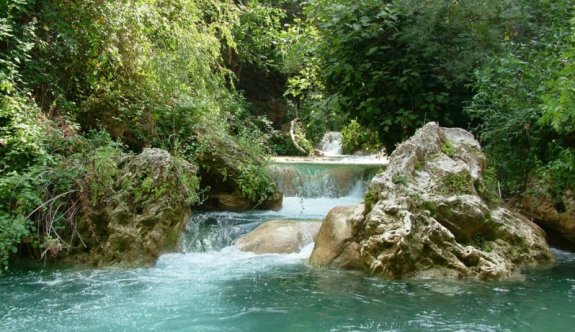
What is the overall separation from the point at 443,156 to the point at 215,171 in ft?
14.7

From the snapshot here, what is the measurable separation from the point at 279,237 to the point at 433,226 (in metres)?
2.50

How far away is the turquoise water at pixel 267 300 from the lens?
186 inches

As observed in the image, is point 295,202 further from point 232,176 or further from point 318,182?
point 232,176

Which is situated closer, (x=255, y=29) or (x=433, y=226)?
(x=433, y=226)

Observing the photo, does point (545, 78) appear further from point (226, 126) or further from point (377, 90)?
point (226, 126)

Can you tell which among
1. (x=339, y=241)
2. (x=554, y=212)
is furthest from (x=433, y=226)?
(x=554, y=212)

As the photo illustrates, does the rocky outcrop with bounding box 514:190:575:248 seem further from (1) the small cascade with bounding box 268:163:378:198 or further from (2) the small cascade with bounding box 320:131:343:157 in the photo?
(2) the small cascade with bounding box 320:131:343:157

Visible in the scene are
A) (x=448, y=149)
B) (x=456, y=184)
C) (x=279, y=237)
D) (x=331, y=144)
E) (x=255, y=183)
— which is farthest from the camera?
(x=331, y=144)

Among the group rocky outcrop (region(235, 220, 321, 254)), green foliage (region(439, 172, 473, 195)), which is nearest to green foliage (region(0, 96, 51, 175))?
rocky outcrop (region(235, 220, 321, 254))

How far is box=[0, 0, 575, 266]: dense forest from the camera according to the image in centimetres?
708

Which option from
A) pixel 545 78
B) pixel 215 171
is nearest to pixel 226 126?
pixel 215 171

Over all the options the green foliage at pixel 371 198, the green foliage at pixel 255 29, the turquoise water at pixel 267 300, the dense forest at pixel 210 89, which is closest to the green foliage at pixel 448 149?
the dense forest at pixel 210 89

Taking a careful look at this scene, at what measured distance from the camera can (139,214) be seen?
728 centimetres

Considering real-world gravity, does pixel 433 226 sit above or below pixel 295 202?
above
